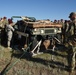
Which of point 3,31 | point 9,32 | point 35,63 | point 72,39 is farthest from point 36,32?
point 3,31

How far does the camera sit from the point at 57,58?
32.5 ft

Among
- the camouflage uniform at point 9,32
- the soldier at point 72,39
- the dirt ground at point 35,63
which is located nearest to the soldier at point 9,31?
the camouflage uniform at point 9,32

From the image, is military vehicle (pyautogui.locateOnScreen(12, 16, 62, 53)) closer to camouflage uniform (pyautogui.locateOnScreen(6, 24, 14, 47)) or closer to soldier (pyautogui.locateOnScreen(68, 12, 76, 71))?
camouflage uniform (pyautogui.locateOnScreen(6, 24, 14, 47))

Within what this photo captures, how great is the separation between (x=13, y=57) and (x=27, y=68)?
1.91 metres

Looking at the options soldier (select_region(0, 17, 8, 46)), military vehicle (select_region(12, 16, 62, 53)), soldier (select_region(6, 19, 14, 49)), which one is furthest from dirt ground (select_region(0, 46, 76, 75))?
soldier (select_region(0, 17, 8, 46))

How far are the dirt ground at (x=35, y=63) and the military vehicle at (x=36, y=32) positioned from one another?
0.81 m

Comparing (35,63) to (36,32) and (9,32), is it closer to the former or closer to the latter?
(36,32)

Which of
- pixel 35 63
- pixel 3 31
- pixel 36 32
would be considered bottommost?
pixel 35 63

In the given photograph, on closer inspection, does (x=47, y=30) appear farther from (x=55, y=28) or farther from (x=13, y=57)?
(x=13, y=57)

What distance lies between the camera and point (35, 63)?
9164mm

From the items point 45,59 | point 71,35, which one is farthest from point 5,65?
point 71,35

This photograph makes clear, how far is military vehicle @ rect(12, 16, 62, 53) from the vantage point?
10891 millimetres

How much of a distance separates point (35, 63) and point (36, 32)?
2199mm

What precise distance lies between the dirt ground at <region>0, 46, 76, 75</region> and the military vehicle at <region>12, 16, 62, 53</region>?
81 centimetres
